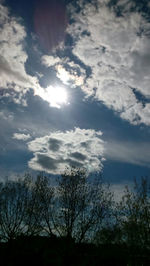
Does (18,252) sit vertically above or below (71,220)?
below

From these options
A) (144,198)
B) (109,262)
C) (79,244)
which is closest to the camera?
(109,262)

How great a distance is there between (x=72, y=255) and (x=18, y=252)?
491 cm

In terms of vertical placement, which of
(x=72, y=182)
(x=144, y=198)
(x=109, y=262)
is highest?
(x=72, y=182)

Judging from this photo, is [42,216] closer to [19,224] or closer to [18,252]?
[19,224]

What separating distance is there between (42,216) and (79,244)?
234 inches

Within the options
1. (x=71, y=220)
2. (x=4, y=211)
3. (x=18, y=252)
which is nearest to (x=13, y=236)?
(x=4, y=211)

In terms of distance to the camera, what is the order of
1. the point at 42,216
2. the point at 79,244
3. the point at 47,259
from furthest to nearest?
the point at 42,216 < the point at 79,244 < the point at 47,259

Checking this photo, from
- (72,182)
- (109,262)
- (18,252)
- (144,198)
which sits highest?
(72,182)

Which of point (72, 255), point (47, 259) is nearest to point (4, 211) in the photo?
point (72, 255)

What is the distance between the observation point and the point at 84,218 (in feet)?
75.7

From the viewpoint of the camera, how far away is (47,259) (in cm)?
1162

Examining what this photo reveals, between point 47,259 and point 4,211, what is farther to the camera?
point 4,211

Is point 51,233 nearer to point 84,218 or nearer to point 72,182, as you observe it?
point 84,218

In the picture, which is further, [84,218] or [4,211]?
[4,211]
